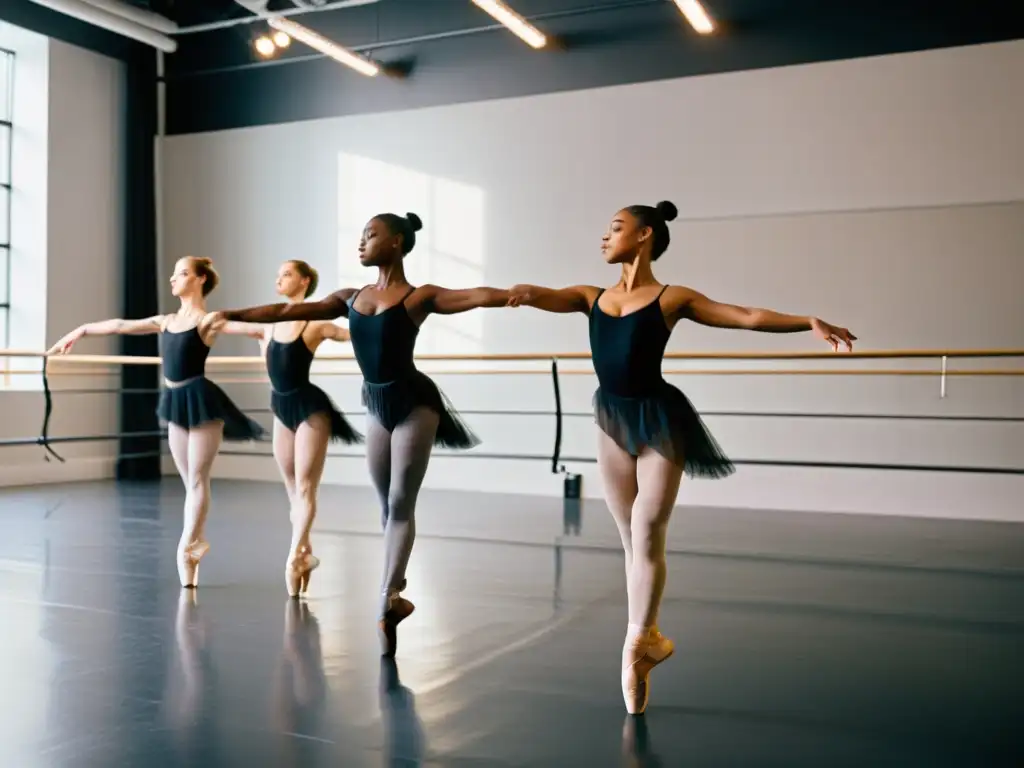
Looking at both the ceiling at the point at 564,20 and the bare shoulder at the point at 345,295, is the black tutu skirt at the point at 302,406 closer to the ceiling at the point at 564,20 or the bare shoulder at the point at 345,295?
the bare shoulder at the point at 345,295

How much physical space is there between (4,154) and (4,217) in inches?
18.3

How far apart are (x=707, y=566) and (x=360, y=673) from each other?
1860 millimetres

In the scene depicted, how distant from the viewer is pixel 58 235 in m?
7.55

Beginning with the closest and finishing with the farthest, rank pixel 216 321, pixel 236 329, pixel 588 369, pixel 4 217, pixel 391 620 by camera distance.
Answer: pixel 391 620, pixel 216 321, pixel 236 329, pixel 588 369, pixel 4 217

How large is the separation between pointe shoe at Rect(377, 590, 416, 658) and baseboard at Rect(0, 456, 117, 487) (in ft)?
17.7

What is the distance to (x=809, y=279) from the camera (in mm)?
6102

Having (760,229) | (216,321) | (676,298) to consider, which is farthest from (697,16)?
(676,298)

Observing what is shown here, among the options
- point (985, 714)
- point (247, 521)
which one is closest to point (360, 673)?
point (985, 714)

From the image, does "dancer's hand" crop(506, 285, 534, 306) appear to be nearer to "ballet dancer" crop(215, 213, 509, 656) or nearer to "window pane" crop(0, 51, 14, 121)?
"ballet dancer" crop(215, 213, 509, 656)

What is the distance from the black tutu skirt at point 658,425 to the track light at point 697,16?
4.16m

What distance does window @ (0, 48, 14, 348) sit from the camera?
24.7 ft

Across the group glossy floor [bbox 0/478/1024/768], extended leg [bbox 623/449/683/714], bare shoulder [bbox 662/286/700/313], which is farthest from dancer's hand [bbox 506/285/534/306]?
glossy floor [bbox 0/478/1024/768]

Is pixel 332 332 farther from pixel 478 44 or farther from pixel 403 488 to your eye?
pixel 478 44

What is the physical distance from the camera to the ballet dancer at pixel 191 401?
133 inches
